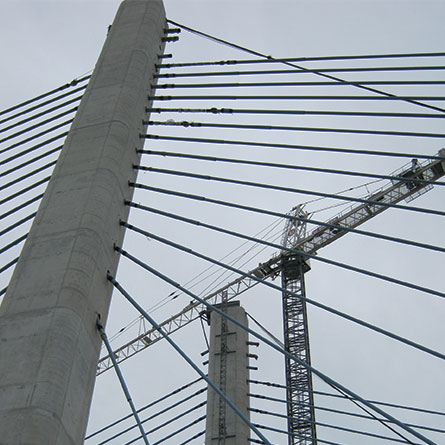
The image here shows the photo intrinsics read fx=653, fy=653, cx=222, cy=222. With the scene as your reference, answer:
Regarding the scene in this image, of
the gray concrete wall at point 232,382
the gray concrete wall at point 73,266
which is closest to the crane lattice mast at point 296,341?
the gray concrete wall at point 232,382

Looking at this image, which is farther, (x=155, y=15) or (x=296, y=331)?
(x=296, y=331)

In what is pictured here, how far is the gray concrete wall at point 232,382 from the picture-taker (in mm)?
21250

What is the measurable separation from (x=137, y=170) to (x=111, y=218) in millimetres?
1338

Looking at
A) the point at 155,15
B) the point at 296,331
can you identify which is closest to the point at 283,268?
the point at 296,331

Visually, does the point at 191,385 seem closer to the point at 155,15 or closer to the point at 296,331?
the point at 155,15

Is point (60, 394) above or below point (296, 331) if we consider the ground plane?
below

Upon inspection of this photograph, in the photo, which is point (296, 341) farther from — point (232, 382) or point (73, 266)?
point (73, 266)

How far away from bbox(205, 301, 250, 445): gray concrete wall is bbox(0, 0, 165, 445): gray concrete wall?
1374cm

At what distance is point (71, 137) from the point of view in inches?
383

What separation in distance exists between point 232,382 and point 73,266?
15.2 m

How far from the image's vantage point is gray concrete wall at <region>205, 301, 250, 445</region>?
837 inches

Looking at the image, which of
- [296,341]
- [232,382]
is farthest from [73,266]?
[296,341]

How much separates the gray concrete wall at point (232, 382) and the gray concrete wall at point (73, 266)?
45.1 feet

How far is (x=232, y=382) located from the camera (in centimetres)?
2198
